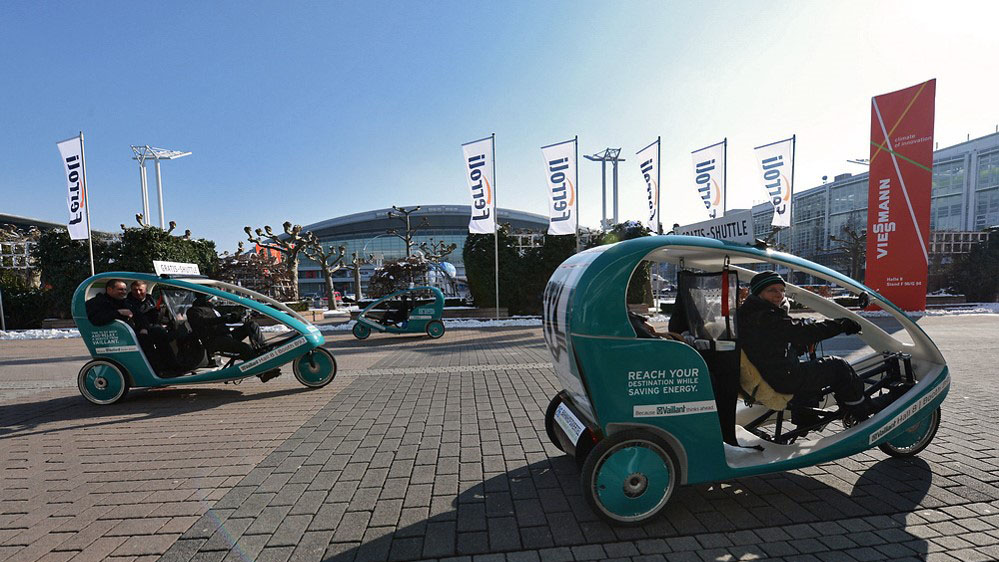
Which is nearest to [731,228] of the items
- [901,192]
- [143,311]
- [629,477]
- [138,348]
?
[629,477]

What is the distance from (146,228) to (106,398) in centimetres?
1474

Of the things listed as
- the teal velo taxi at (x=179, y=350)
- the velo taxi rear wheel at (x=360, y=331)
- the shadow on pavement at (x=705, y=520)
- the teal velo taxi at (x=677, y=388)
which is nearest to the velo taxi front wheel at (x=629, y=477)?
the teal velo taxi at (x=677, y=388)

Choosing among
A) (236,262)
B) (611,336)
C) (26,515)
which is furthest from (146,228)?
(611,336)

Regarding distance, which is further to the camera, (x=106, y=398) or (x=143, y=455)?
(x=106, y=398)

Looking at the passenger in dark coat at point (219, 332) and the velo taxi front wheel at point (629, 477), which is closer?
the velo taxi front wheel at point (629, 477)

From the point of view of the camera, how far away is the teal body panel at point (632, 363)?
95.9 inches

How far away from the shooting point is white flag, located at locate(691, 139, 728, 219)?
51.4 ft

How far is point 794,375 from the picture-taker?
276 cm

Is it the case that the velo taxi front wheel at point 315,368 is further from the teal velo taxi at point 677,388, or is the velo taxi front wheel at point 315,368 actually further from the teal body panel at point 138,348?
the teal velo taxi at point 677,388

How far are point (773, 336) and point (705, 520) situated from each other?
4.14 feet

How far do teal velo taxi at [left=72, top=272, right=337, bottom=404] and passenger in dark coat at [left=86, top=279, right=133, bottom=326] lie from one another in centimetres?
7

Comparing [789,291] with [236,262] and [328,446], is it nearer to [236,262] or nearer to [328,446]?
[328,446]

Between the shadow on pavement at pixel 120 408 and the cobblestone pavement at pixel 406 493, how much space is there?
1.8 inches

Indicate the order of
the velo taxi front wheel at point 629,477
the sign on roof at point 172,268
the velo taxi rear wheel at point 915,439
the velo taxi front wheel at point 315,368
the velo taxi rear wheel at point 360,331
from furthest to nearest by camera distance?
the velo taxi rear wheel at point 360,331 < the velo taxi front wheel at point 315,368 < the sign on roof at point 172,268 < the velo taxi rear wheel at point 915,439 < the velo taxi front wheel at point 629,477
